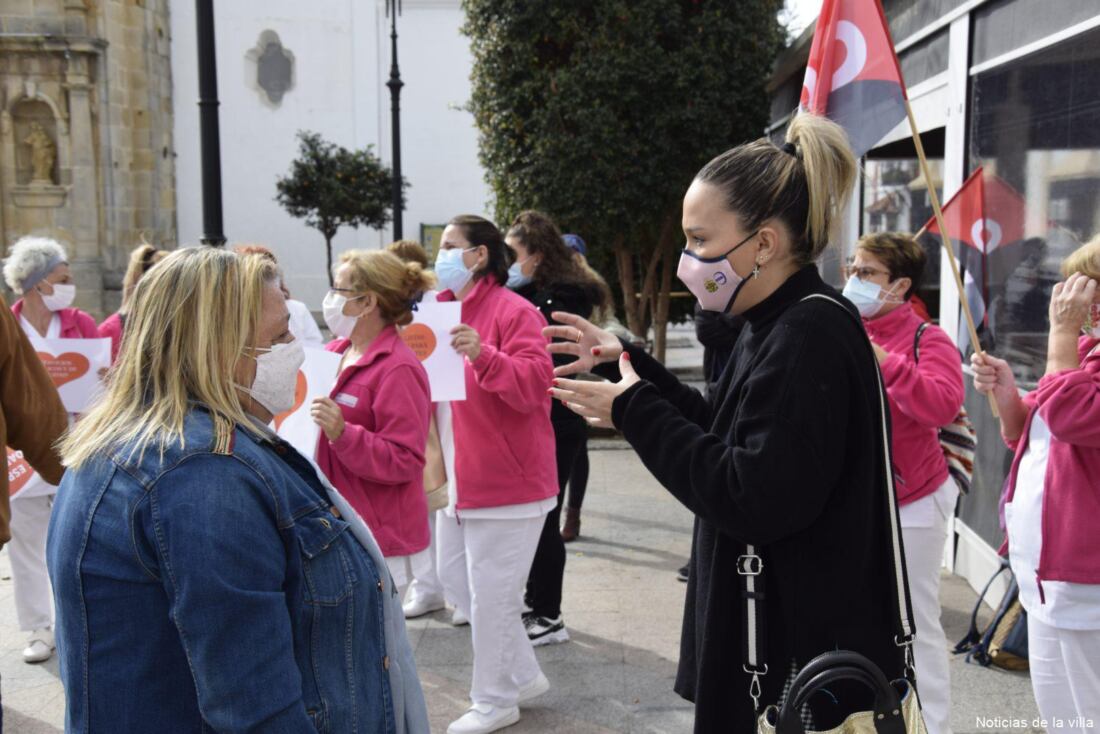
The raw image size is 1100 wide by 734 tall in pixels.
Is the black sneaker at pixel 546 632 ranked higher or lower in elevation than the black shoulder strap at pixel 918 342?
lower

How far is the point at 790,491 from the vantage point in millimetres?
1928

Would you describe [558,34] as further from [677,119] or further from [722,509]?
[722,509]

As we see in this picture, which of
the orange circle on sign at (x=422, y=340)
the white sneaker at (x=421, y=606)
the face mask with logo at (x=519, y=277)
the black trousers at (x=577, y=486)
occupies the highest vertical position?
the face mask with logo at (x=519, y=277)

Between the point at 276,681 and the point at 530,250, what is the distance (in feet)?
13.6

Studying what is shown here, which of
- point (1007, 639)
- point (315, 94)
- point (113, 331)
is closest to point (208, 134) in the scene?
point (113, 331)

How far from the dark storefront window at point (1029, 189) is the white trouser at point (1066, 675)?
7.56 feet

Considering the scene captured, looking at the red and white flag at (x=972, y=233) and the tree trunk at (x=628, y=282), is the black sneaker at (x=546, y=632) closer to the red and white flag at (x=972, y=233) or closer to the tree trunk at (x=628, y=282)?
the red and white flag at (x=972, y=233)

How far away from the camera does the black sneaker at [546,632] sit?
17.6 feet

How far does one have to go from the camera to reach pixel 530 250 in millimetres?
5633

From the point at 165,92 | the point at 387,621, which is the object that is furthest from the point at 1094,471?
the point at 165,92

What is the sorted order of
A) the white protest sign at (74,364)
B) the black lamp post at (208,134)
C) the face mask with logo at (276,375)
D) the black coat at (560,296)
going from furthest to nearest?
the black lamp post at (208,134) < the black coat at (560,296) < the white protest sign at (74,364) < the face mask with logo at (276,375)

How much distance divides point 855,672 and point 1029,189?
14.6 ft

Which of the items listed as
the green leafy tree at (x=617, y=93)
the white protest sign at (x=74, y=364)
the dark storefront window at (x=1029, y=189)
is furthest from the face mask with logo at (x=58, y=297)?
the green leafy tree at (x=617, y=93)

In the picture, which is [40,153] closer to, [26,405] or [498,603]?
[26,405]
